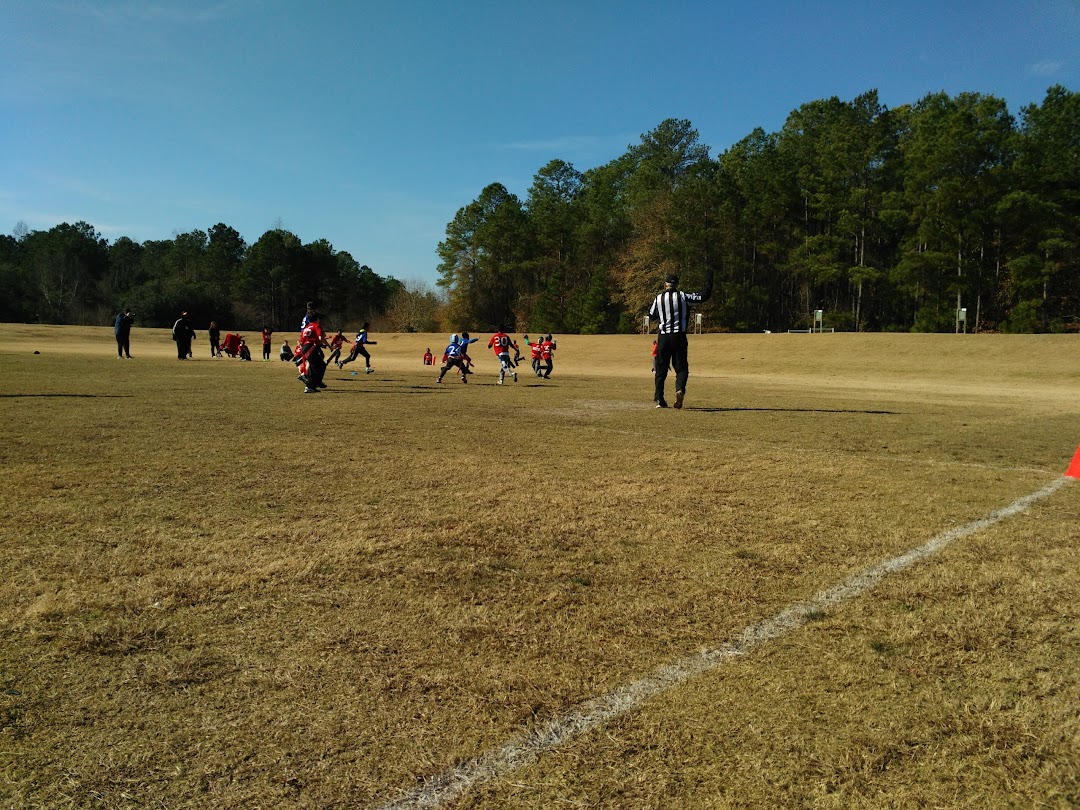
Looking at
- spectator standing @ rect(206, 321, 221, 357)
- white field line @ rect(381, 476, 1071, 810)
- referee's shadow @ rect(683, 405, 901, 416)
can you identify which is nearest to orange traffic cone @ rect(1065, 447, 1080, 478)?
white field line @ rect(381, 476, 1071, 810)

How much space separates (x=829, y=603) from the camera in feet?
11.4

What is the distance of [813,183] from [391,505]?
218 ft

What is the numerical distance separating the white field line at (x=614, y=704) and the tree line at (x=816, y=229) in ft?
188

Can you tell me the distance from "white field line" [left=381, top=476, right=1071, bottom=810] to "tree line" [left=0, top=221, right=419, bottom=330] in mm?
85132

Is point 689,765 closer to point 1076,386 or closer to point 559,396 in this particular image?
point 559,396

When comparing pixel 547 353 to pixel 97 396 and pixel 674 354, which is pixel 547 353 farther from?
pixel 97 396

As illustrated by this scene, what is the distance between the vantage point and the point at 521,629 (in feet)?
10.3

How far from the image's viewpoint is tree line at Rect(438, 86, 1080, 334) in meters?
52.5

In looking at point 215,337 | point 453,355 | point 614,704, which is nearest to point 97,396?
point 453,355

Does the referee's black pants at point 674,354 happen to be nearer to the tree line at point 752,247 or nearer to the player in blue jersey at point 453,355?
the player in blue jersey at point 453,355

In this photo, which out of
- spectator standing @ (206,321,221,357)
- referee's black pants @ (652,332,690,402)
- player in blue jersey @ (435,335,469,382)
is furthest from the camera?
spectator standing @ (206,321,221,357)

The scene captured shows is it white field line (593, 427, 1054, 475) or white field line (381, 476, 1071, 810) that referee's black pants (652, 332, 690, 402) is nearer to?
→ white field line (593, 427, 1054, 475)

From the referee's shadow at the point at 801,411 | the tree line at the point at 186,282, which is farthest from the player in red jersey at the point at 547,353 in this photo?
the tree line at the point at 186,282

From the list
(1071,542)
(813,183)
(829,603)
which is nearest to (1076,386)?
(1071,542)
